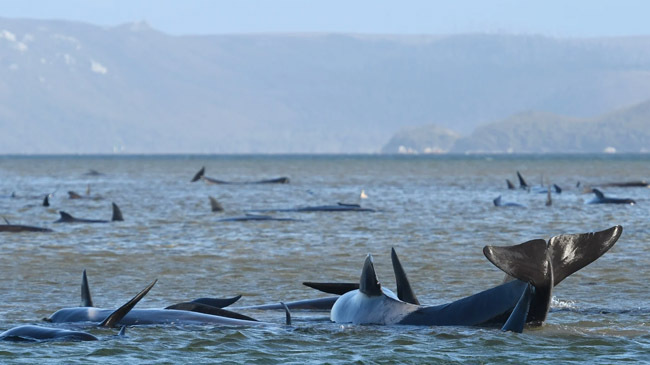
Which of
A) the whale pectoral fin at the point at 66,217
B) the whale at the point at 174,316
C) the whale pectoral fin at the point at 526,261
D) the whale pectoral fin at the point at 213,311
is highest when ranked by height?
the whale pectoral fin at the point at 526,261

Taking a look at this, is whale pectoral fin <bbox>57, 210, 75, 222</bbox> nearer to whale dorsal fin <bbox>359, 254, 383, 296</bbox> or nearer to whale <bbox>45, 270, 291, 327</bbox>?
whale <bbox>45, 270, 291, 327</bbox>

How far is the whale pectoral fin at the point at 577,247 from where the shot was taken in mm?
11953

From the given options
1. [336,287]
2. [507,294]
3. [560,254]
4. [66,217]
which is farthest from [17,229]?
[560,254]

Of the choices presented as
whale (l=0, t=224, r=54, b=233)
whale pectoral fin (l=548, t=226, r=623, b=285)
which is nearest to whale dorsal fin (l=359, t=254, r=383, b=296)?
whale pectoral fin (l=548, t=226, r=623, b=285)

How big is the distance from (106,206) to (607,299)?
114 ft

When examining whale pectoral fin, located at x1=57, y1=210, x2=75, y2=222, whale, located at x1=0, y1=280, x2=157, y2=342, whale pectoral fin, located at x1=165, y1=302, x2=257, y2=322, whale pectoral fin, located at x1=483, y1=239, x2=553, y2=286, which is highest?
whale pectoral fin, located at x1=483, y1=239, x2=553, y2=286

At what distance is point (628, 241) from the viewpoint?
27.7 metres

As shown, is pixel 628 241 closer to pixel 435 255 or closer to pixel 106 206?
pixel 435 255

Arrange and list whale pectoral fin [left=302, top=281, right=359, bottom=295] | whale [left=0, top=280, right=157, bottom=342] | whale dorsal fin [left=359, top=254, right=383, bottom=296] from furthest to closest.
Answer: whale pectoral fin [left=302, top=281, right=359, bottom=295] < whale dorsal fin [left=359, top=254, right=383, bottom=296] < whale [left=0, top=280, right=157, bottom=342]

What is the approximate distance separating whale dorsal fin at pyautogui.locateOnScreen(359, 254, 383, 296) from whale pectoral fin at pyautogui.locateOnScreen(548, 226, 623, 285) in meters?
2.21

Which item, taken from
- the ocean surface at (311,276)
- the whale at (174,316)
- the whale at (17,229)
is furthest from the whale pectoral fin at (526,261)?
the whale at (17,229)

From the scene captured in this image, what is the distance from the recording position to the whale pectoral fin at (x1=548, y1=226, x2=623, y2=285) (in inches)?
471

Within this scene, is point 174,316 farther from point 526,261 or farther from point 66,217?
point 66,217

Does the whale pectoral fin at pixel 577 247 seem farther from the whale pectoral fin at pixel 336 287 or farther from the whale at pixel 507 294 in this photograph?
the whale pectoral fin at pixel 336 287
